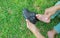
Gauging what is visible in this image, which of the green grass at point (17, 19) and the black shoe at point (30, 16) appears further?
the green grass at point (17, 19)

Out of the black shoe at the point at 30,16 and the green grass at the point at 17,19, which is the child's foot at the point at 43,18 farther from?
the green grass at the point at 17,19

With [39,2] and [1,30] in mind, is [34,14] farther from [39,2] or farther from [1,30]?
[1,30]

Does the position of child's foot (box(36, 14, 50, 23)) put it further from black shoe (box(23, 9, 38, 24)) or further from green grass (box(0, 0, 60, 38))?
green grass (box(0, 0, 60, 38))

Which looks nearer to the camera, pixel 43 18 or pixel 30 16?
pixel 43 18

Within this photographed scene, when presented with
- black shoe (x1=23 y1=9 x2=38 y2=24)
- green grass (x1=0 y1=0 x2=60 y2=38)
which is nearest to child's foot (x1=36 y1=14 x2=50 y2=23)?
black shoe (x1=23 y1=9 x2=38 y2=24)

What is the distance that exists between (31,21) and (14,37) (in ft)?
1.08

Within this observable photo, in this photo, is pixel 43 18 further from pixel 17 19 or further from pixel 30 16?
pixel 17 19

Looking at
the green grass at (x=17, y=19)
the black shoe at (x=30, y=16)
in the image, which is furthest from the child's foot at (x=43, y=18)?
the green grass at (x=17, y=19)

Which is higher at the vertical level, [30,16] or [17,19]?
[30,16]

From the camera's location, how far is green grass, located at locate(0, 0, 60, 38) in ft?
8.90

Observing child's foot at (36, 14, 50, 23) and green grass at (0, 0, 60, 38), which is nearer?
child's foot at (36, 14, 50, 23)

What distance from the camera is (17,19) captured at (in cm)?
279

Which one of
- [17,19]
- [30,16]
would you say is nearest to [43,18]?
[30,16]

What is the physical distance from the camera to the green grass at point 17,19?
2713 mm
